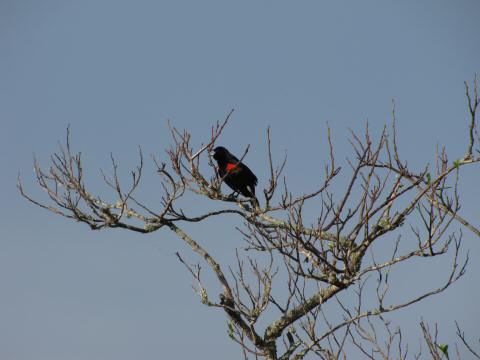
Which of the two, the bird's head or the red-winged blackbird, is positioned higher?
the bird's head

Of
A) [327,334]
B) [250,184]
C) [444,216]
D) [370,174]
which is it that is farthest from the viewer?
[250,184]

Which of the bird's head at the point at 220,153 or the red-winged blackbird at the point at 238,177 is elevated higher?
the bird's head at the point at 220,153

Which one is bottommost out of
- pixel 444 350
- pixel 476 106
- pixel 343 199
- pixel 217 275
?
pixel 444 350

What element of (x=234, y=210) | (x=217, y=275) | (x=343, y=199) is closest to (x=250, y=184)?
(x=234, y=210)

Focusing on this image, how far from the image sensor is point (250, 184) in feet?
24.9

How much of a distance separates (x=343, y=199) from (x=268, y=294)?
123 centimetres

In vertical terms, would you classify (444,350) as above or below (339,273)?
below

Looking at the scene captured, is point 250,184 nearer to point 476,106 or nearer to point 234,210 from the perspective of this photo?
point 234,210

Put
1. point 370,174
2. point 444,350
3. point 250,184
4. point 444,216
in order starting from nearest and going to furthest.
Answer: point 370,174
point 444,216
point 444,350
point 250,184

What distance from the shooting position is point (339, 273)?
159 inches

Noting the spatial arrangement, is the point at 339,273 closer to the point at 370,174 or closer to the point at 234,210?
the point at 370,174

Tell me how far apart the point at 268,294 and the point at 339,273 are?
30.7 inches

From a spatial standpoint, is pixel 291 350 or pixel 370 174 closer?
pixel 370 174

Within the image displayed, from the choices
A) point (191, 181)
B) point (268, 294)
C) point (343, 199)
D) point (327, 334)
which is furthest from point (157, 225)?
point (343, 199)
